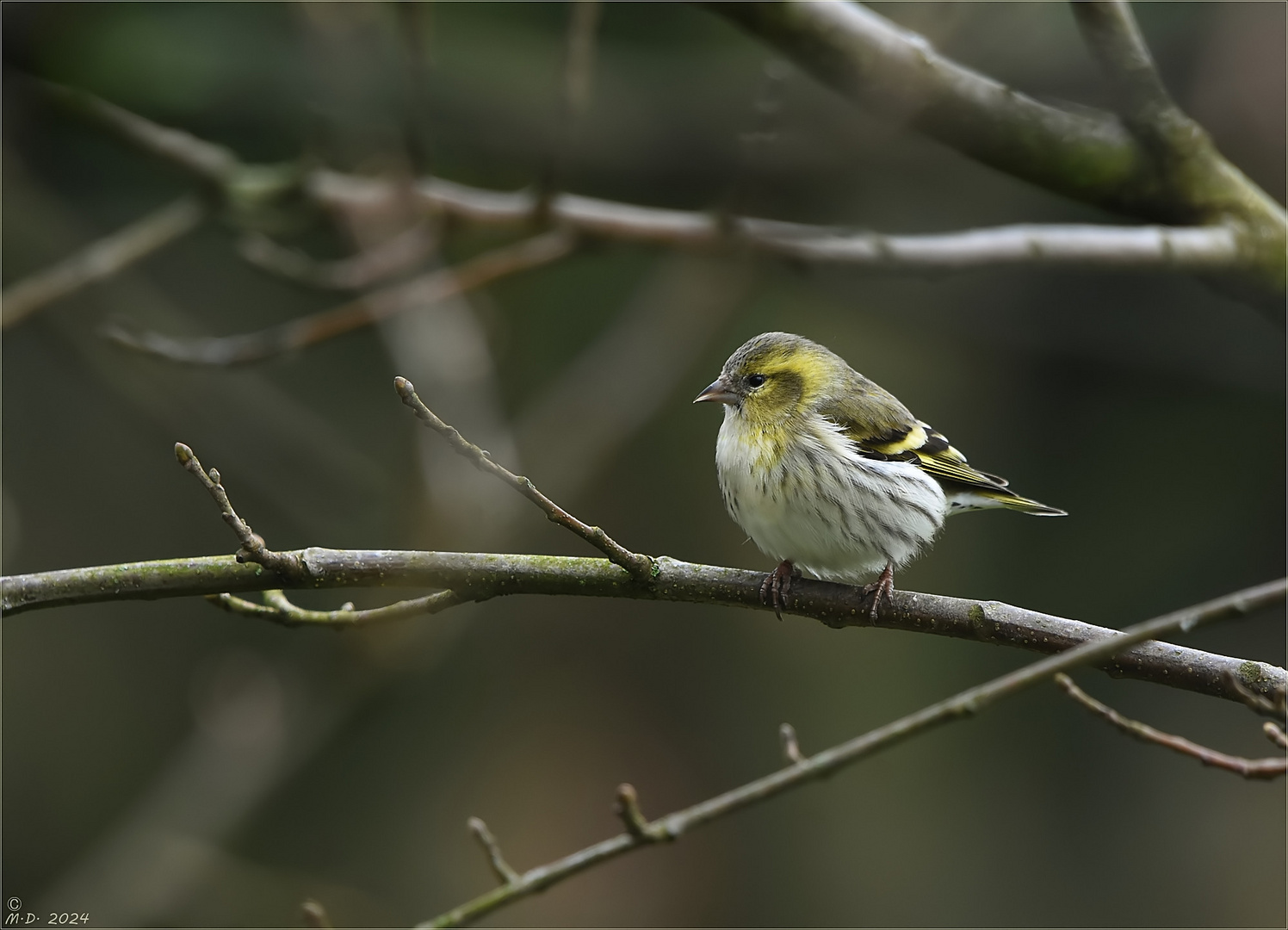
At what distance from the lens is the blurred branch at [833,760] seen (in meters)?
1.85

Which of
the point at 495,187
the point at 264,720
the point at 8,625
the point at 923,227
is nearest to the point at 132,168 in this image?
the point at 495,187

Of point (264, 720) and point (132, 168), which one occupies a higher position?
point (132, 168)

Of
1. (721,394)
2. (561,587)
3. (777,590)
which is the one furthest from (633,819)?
(721,394)

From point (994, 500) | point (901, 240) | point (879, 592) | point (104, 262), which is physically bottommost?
point (879, 592)

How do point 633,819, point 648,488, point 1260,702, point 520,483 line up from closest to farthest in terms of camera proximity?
point 1260,702, point 520,483, point 633,819, point 648,488

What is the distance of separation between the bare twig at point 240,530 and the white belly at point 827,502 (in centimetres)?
155

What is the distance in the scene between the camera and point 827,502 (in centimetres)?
351

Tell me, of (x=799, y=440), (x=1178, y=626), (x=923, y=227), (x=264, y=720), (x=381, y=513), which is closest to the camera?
(x=1178, y=626)

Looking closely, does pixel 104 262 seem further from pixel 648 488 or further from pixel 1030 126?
pixel 648 488

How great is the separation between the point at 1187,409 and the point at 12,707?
809 centimetres

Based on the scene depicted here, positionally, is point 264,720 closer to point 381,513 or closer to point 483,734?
point 381,513

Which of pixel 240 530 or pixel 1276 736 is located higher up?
pixel 240 530

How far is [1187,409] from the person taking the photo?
7938 mm

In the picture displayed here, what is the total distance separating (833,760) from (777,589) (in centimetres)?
81
